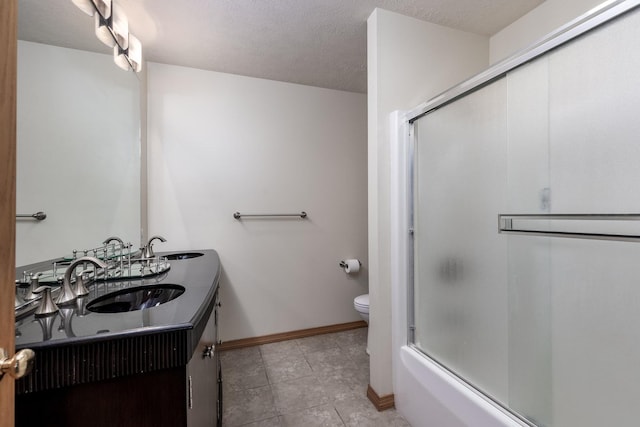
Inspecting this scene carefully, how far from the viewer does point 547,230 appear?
1078 millimetres

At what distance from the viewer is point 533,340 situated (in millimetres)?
1100

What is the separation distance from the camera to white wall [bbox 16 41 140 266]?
0.95 metres

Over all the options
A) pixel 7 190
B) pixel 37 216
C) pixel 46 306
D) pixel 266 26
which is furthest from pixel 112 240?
pixel 266 26

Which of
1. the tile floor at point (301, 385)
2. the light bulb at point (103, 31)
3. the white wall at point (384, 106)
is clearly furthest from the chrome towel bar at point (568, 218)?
the light bulb at point (103, 31)

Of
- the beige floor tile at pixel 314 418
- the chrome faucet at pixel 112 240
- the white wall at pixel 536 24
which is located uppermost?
the white wall at pixel 536 24

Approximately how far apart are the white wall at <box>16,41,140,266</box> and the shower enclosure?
1625 millimetres

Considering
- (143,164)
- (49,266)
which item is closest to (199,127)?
(143,164)

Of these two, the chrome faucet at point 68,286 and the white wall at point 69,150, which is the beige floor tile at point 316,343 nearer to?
the white wall at point 69,150

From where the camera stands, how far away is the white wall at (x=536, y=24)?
4.71 ft

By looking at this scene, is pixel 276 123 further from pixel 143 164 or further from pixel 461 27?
pixel 461 27

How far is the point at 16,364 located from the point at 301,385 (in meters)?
1.61

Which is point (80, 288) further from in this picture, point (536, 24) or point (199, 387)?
point (536, 24)

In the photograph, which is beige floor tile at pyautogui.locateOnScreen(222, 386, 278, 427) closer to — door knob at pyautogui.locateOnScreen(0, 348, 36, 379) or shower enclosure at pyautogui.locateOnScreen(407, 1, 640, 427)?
shower enclosure at pyautogui.locateOnScreen(407, 1, 640, 427)

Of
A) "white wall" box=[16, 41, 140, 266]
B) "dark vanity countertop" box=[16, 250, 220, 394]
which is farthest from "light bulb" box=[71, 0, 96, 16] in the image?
"dark vanity countertop" box=[16, 250, 220, 394]
